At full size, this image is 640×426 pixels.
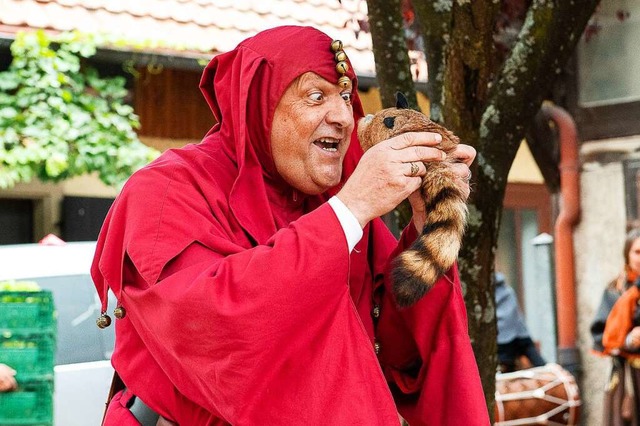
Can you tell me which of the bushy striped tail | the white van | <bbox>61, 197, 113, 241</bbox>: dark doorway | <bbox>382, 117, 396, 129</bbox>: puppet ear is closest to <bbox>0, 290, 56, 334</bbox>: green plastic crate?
the white van

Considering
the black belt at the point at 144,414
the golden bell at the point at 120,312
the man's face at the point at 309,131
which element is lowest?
the black belt at the point at 144,414

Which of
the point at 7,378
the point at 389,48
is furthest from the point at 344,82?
the point at 7,378

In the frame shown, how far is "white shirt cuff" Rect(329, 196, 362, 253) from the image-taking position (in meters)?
2.31

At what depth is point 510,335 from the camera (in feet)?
30.1

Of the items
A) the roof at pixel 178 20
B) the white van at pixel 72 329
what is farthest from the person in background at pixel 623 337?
the white van at pixel 72 329

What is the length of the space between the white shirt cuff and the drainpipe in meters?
7.89

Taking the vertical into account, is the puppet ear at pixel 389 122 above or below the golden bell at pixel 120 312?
above

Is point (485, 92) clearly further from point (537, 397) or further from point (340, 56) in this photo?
point (537, 397)

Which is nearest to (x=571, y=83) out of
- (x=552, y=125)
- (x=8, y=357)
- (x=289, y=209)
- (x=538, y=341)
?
(x=552, y=125)

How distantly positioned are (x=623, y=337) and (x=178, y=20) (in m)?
4.60

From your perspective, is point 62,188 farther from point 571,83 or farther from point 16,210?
point 571,83

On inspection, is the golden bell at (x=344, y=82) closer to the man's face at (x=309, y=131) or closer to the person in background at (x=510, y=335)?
the man's face at (x=309, y=131)

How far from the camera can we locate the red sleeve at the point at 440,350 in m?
2.61

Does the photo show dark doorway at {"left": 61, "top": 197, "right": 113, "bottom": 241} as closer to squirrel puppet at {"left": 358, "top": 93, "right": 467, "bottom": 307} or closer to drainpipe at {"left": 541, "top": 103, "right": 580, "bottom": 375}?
drainpipe at {"left": 541, "top": 103, "right": 580, "bottom": 375}
